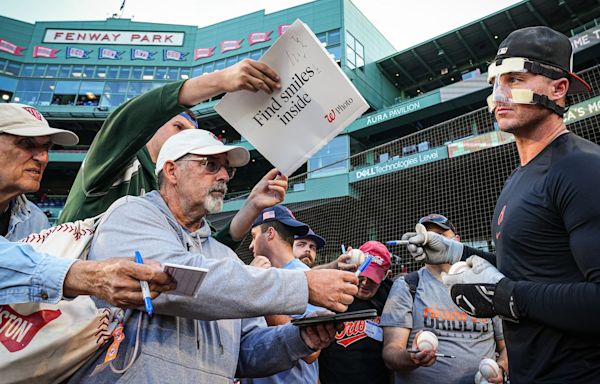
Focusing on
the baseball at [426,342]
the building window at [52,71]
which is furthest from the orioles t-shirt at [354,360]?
the building window at [52,71]

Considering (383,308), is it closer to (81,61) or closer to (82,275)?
(82,275)

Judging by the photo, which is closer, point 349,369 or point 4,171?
point 4,171

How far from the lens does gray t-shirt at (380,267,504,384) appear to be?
123 inches

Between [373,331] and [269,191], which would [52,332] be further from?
[373,331]

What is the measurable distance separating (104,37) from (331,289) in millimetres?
38005

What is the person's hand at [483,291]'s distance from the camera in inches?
64.1

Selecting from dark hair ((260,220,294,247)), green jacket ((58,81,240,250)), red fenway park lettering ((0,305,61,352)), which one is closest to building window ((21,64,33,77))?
dark hair ((260,220,294,247))

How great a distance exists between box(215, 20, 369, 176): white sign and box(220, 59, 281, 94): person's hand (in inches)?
1.7

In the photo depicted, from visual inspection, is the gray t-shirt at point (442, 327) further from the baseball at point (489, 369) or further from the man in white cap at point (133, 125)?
the man in white cap at point (133, 125)

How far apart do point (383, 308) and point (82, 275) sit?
9.30 ft

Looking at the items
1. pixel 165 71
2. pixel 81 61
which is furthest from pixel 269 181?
pixel 81 61

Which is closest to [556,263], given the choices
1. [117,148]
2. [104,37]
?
[117,148]

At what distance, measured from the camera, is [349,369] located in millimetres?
3391

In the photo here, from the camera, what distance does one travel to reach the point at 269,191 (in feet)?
8.13
